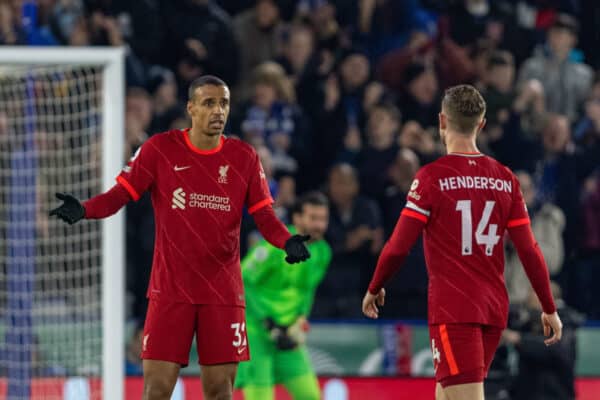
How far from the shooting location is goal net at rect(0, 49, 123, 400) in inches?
406

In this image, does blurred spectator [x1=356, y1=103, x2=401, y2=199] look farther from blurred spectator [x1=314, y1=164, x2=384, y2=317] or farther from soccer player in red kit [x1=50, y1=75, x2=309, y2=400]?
soccer player in red kit [x1=50, y1=75, x2=309, y2=400]

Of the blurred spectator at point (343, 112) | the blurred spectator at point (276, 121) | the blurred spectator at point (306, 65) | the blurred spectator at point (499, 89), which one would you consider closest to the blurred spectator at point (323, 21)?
the blurred spectator at point (306, 65)

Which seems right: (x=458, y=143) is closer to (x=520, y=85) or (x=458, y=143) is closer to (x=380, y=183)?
(x=380, y=183)

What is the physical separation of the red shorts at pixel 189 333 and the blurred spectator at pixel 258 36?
7035mm

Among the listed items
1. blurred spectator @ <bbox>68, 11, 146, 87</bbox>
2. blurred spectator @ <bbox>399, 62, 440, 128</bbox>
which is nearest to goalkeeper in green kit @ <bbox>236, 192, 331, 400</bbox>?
blurred spectator @ <bbox>399, 62, 440, 128</bbox>

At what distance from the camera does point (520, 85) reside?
13680 mm

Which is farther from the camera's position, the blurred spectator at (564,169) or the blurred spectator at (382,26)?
the blurred spectator at (382,26)

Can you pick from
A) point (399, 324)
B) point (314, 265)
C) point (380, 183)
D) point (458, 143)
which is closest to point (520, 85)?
point (380, 183)

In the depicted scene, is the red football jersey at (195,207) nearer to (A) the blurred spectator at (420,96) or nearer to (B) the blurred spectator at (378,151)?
(B) the blurred spectator at (378,151)

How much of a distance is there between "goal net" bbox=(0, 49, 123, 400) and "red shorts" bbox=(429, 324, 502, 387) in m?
4.03

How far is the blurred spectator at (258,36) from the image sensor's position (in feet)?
44.8

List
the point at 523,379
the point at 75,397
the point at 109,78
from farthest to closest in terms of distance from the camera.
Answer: the point at 523,379
the point at 75,397
the point at 109,78

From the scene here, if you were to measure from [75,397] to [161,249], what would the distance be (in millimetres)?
3968

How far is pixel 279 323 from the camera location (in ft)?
31.2
